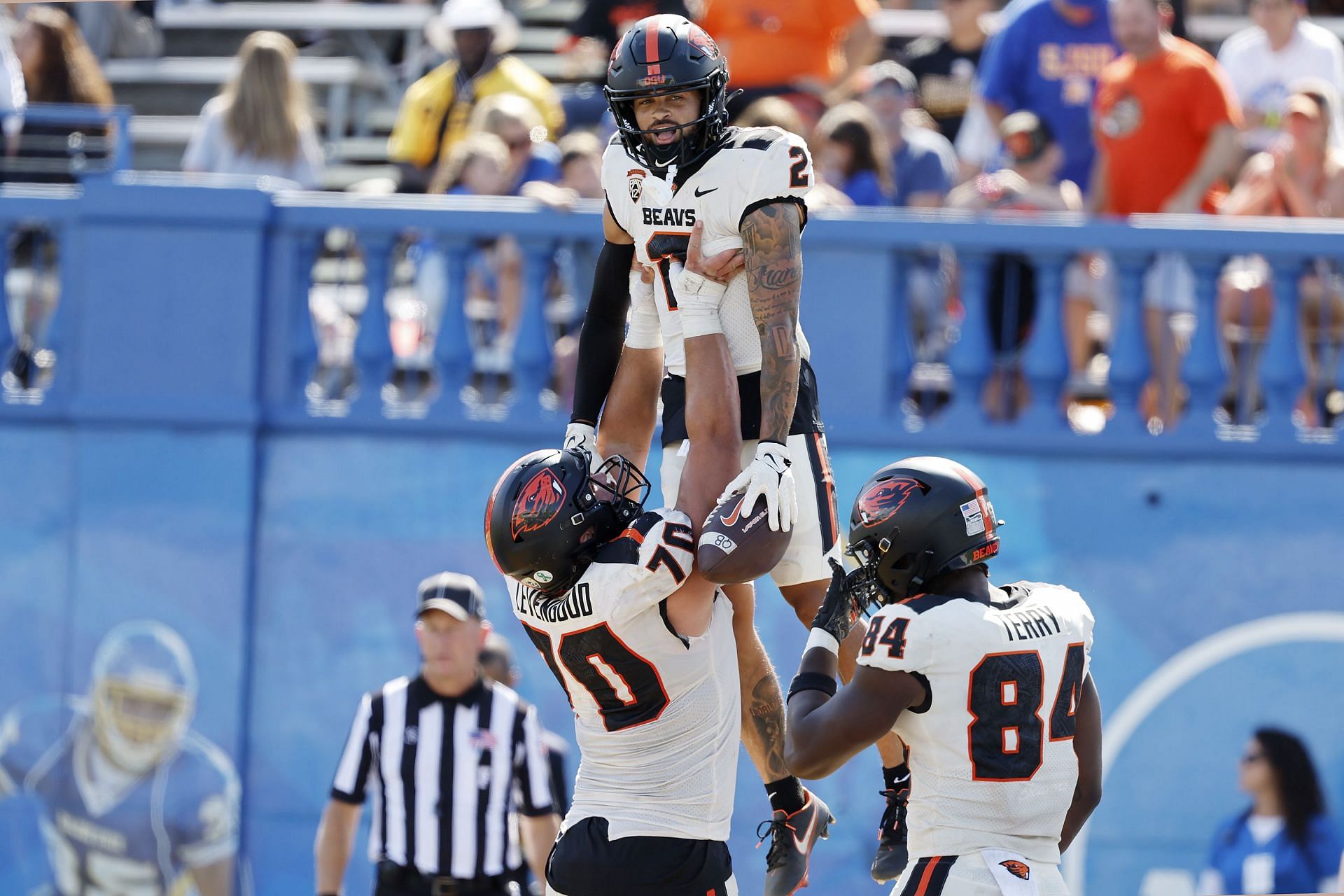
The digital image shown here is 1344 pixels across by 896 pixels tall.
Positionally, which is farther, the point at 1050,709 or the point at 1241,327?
the point at 1241,327

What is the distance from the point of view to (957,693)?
4.20m

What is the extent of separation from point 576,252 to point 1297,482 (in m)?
3.62

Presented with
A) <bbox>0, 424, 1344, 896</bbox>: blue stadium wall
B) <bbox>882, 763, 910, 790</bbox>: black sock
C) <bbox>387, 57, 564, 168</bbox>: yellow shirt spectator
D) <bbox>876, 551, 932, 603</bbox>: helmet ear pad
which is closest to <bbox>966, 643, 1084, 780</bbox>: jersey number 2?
<bbox>876, 551, 932, 603</bbox>: helmet ear pad

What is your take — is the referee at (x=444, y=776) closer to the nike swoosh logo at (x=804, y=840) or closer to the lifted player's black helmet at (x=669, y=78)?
the nike swoosh logo at (x=804, y=840)

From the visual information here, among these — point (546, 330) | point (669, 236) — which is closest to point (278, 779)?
point (546, 330)

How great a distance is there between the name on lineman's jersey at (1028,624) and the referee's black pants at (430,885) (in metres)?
3.47

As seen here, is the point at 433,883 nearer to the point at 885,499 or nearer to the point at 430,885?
the point at 430,885

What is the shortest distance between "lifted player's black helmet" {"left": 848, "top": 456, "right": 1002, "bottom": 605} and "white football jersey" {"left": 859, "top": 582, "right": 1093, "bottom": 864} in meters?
0.09

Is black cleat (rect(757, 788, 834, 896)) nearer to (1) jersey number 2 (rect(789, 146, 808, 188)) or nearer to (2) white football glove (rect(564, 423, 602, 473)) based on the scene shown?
(2) white football glove (rect(564, 423, 602, 473))

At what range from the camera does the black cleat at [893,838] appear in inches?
192

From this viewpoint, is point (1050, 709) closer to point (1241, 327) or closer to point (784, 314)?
point (784, 314)

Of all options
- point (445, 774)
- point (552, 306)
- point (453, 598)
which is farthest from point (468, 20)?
point (445, 774)

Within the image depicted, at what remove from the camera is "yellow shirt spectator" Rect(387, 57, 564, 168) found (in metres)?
10.1

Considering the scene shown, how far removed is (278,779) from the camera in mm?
9109
